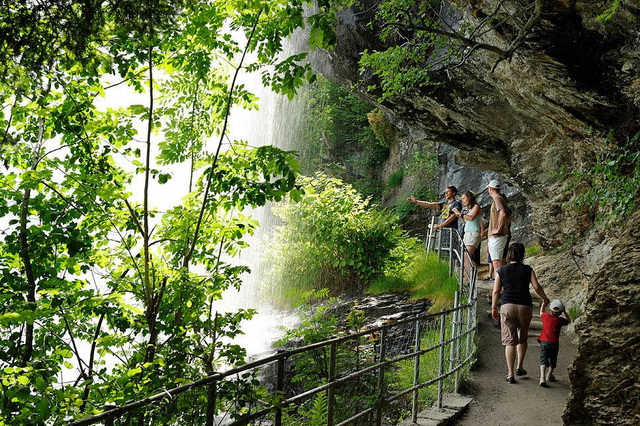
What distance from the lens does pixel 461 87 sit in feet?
38.4

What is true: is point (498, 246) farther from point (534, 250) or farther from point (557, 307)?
point (534, 250)

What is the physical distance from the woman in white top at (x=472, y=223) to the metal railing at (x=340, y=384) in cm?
29

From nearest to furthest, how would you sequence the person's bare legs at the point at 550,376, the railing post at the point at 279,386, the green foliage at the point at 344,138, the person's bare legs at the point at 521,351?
the railing post at the point at 279,386 → the person's bare legs at the point at 550,376 → the person's bare legs at the point at 521,351 → the green foliage at the point at 344,138

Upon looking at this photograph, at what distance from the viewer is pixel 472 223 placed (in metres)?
11.0

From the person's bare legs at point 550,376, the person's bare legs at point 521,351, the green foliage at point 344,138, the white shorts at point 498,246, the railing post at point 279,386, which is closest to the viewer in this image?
the railing post at point 279,386

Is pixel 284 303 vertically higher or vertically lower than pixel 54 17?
lower

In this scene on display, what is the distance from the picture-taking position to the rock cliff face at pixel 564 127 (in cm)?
508

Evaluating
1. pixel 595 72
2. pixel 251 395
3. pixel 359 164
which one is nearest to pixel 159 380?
pixel 251 395

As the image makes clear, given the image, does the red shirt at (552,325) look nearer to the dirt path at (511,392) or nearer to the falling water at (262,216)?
the dirt path at (511,392)

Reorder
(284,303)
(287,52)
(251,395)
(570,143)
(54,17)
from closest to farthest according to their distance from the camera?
(54,17) < (251,395) < (570,143) < (284,303) < (287,52)

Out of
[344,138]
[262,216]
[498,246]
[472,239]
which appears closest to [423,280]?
[472,239]

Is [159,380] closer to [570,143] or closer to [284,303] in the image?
[570,143]

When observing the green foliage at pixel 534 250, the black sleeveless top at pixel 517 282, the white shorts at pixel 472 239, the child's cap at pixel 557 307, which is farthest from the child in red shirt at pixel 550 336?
the green foliage at pixel 534 250

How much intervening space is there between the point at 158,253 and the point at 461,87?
819cm
